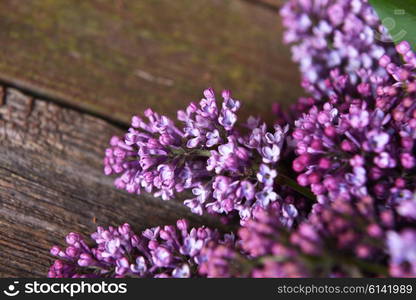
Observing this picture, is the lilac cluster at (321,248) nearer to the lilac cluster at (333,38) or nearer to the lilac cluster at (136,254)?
the lilac cluster at (136,254)

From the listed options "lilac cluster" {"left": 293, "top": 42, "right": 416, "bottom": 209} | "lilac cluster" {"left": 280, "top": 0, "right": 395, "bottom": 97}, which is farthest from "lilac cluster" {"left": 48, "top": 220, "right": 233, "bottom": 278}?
"lilac cluster" {"left": 280, "top": 0, "right": 395, "bottom": 97}

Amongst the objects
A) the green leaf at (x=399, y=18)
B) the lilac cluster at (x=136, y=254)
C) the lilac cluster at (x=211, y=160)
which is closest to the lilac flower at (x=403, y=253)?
the lilac cluster at (x=211, y=160)

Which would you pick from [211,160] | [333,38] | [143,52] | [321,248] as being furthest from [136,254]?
[333,38]

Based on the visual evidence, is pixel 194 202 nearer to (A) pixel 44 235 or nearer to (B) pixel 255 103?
(A) pixel 44 235

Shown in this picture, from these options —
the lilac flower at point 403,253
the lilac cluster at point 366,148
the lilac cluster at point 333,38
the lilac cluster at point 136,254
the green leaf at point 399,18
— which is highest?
the lilac cluster at point 333,38

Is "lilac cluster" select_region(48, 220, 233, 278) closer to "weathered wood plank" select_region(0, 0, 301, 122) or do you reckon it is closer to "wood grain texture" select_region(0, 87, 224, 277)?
"wood grain texture" select_region(0, 87, 224, 277)
